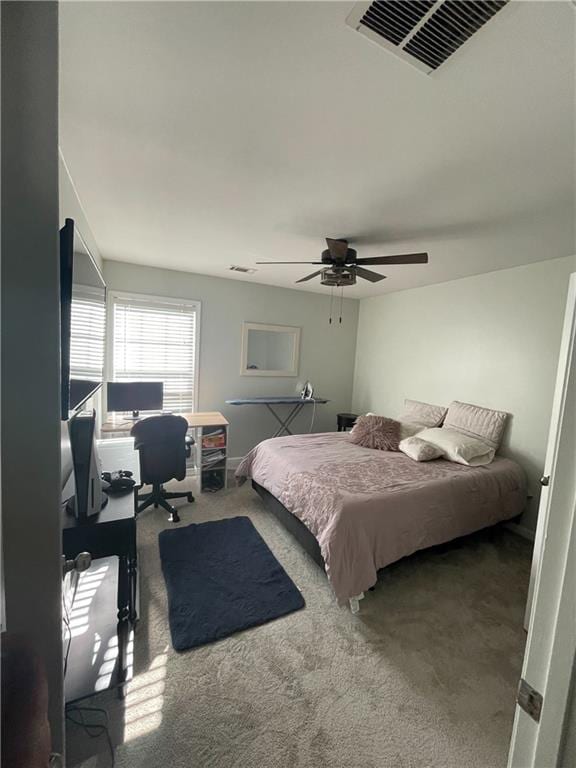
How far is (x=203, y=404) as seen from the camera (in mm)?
4176

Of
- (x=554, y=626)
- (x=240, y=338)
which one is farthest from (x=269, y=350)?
(x=554, y=626)

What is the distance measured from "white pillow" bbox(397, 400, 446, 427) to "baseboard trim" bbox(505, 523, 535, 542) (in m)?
1.14

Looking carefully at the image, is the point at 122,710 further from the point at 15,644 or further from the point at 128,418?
the point at 128,418

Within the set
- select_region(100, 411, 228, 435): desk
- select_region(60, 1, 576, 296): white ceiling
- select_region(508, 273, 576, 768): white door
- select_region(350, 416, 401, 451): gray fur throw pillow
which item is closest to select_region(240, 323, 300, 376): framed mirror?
select_region(100, 411, 228, 435): desk

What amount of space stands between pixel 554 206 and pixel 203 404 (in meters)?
3.81

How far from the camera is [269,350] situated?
4.66 meters

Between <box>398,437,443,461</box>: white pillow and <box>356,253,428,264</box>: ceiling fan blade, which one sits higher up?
<box>356,253,428,264</box>: ceiling fan blade

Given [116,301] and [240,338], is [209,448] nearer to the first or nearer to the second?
[240,338]

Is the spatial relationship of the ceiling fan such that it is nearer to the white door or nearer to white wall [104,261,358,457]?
white wall [104,261,358,457]

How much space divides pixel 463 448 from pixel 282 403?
86.9 inches

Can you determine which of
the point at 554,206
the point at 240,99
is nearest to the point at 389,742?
the point at 240,99

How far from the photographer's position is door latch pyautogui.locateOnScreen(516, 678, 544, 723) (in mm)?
554

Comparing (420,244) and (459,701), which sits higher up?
(420,244)

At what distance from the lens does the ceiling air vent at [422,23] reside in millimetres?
842
